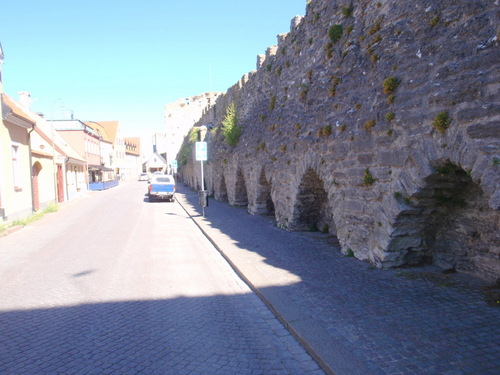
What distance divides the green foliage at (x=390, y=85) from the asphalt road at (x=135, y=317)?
12.6ft

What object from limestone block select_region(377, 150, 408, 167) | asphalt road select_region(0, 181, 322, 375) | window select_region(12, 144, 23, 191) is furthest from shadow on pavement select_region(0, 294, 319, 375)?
window select_region(12, 144, 23, 191)

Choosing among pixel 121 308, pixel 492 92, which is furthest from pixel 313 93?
pixel 121 308

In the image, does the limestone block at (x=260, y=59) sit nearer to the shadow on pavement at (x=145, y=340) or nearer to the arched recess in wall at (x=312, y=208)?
the arched recess in wall at (x=312, y=208)

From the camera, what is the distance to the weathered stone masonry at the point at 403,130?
14.5 ft

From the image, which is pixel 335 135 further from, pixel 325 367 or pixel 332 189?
pixel 325 367

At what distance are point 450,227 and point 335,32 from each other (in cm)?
454

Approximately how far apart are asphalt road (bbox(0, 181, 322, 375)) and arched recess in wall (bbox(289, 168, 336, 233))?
8.22 feet

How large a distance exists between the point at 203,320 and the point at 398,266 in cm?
337

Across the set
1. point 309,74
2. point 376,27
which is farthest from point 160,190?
point 376,27

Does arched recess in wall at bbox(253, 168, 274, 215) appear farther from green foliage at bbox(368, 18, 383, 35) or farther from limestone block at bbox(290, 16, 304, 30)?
green foliage at bbox(368, 18, 383, 35)

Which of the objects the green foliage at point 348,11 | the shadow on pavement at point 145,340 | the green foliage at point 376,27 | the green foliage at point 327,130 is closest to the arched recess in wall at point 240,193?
the green foliage at point 327,130

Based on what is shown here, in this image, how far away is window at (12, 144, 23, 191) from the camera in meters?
16.0

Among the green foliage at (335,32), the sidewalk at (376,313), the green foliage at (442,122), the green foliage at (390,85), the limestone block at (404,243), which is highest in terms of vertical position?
the green foliage at (335,32)

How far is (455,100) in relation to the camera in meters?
4.61
